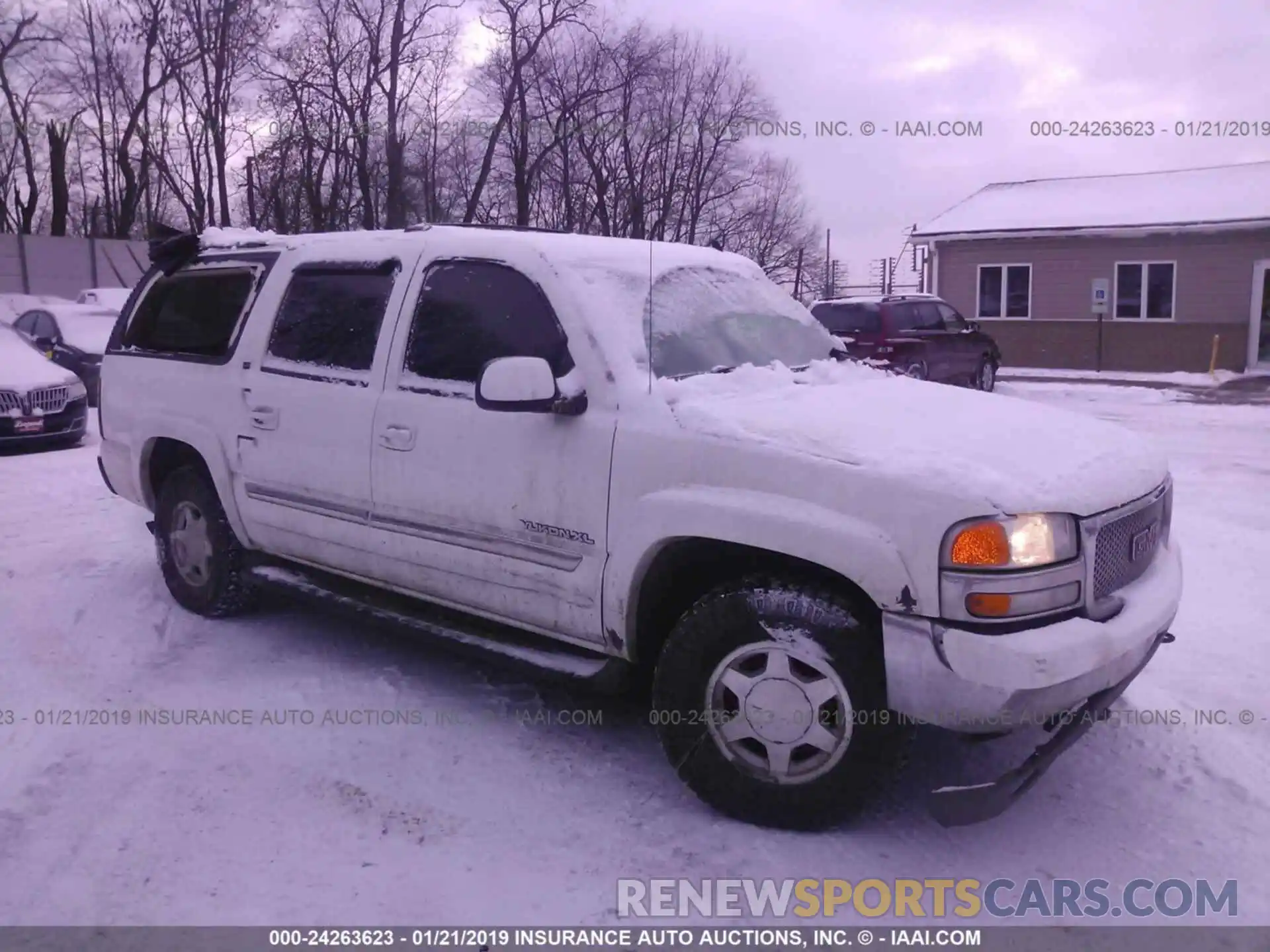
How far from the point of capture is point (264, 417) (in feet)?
16.1

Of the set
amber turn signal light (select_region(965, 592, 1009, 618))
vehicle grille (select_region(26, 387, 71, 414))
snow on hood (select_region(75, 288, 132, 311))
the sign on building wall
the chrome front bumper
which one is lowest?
the chrome front bumper

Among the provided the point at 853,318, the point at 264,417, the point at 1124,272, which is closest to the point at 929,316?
the point at 853,318

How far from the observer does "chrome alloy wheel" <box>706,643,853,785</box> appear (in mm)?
3291

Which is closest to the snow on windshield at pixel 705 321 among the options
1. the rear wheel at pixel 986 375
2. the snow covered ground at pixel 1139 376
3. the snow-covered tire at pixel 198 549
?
the snow-covered tire at pixel 198 549

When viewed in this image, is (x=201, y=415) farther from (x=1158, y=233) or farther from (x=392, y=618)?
(x=1158, y=233)

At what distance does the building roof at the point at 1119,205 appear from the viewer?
23.0m

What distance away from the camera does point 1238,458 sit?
428 inches

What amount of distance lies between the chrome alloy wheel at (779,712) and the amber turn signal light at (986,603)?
0.47 meters

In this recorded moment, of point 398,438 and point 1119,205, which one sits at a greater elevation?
point 1119,205

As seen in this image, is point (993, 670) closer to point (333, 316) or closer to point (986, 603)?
point (986, 603)

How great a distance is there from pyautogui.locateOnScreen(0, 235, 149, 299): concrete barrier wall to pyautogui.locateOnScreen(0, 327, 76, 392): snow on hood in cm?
1684

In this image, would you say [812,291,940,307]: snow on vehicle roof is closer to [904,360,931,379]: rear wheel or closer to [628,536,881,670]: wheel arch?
[904,360,931,379]: rear wheel

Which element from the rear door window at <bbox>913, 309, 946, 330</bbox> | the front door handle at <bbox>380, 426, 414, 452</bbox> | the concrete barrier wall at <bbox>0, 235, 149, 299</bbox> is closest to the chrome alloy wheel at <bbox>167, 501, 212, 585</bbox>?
the front door handle at <bbox>380, 426, 414, 452</bbox>

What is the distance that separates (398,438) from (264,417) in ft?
3.18
